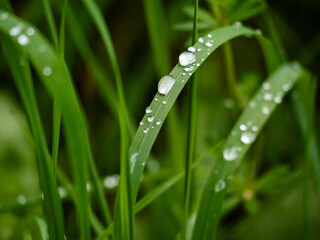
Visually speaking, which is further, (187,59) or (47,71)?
(187,59)

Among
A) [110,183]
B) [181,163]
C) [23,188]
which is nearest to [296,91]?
[181,163]

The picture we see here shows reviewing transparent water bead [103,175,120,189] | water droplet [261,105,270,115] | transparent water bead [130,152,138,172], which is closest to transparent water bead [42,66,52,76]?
transparent water bead [130,152,138,172]

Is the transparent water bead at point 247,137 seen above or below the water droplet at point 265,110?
below

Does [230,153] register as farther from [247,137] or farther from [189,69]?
[189,69]

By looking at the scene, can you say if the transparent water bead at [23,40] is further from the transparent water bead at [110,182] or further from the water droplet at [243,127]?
the transparent water bead at [110,182]

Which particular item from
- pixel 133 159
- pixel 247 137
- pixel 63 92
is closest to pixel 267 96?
pixel 247 137

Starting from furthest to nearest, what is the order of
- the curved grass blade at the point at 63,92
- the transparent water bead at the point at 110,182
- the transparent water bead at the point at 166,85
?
1. the transparent water bead at the point at 110,182
2. the transparent water bead at the point at 166,85
3. the curved grass blade at the point at 63,92

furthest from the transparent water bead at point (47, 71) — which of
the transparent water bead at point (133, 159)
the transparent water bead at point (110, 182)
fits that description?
the transparent water bead at point (110, 182)

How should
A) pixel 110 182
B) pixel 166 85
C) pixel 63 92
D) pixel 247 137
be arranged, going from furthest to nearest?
pixel 110 182 → pixel 247 137 → pixel 166 85 → pixel 63 92
